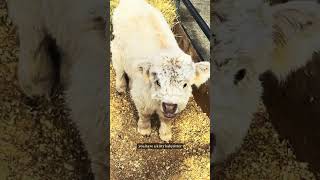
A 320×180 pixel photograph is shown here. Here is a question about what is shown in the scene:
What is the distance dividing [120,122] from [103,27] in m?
0.35

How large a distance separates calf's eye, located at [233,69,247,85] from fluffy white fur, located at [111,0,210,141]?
5.1 inches

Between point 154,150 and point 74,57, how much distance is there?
46cm

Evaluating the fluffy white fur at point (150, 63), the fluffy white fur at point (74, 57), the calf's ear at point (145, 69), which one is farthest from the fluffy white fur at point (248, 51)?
the fluffy white fur at point (74, 57)

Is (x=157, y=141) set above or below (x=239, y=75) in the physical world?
below

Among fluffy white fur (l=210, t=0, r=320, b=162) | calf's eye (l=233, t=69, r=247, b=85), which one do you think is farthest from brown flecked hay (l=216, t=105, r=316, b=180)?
calf's eye (l=233, t=69, r=247, b=85)

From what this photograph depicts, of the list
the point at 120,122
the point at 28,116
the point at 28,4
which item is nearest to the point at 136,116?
the point at 120,122

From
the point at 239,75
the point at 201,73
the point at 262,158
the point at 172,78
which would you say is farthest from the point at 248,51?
the point at 262,158

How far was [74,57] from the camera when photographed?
234 cm

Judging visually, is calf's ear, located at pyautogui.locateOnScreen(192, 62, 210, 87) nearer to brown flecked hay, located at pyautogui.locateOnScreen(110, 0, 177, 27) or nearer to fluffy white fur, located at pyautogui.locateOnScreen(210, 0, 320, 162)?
fluffy white fur, located at pyautogui.locateOnScreen(210, 0, 320, 162)

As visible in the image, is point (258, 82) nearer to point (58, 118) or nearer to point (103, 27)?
point (103, 27)

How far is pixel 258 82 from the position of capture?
7.91ft

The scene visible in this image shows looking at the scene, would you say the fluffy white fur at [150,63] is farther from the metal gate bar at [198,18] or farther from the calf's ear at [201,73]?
the metal gate bar at [198,18]

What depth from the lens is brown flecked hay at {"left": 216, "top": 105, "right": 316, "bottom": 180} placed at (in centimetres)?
245

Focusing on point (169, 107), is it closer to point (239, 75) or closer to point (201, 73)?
point (201, 73)
